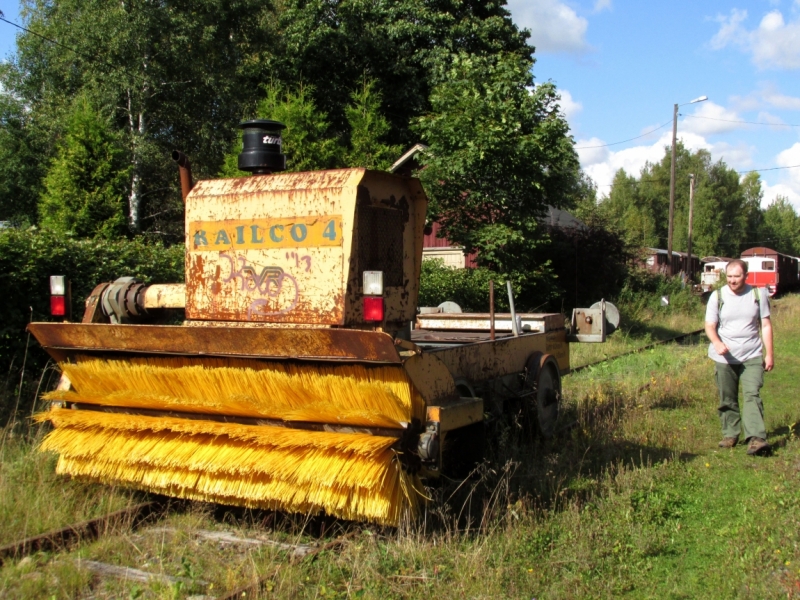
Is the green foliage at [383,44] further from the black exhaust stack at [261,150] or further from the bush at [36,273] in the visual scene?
the black exhaust stack at [261,150]

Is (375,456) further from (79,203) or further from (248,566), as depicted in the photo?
(79,203)

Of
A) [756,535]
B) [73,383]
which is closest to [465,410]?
[756,535]

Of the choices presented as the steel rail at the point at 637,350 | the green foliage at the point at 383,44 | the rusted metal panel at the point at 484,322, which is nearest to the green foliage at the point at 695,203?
the green foliage at the point at 383,44

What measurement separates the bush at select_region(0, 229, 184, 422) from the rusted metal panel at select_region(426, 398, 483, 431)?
14.5ft

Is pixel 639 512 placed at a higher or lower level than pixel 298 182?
lower

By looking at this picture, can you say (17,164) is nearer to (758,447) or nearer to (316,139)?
(316,139)

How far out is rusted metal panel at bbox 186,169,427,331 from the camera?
Result: 15.1ft

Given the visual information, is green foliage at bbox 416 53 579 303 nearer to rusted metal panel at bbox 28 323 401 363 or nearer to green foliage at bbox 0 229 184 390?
green foliage at bbox 0 229 184 390

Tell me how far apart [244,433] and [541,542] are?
1785 millimetres

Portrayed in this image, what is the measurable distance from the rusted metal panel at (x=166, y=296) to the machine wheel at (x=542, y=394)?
289 centimetres

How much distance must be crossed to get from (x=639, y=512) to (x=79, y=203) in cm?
1538

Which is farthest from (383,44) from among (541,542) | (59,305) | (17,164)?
(541,542)

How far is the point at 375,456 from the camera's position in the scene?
13.3 feet

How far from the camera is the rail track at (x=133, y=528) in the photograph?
391 centimetres
